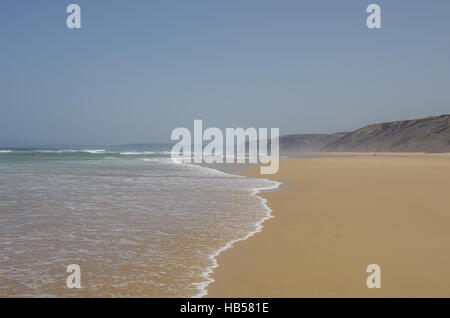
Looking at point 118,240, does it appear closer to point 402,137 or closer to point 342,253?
point 342,253

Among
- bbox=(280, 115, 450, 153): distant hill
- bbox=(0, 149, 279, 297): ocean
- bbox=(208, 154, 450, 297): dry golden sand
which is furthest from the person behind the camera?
bbox=(280, 115, 450, 153): distant hill

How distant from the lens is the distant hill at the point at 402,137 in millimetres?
75188

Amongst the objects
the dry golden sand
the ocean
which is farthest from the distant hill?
the ocean

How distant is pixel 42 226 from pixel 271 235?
439cm

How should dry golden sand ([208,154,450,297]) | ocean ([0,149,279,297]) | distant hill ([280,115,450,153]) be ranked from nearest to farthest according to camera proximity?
dry golden sand ([208,154,450,297]) → ocean ([0,149,279,297]) → distant hill ([280,115,450,153])

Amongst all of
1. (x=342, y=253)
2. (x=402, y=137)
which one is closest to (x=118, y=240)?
(x=342, y=253)

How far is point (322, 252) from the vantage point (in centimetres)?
514

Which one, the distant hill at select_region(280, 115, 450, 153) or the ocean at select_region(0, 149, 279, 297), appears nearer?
the ocean at select_region(0, 149, 279, 297)

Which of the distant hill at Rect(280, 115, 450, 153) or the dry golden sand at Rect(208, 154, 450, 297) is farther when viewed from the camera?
the distant hill at Rect(280, 115, 450, 153)

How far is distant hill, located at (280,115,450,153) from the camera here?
75.2m

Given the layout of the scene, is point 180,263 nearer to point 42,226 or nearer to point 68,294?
point 68,294

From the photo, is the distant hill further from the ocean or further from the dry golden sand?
the ocean

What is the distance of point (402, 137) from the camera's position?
90375mm

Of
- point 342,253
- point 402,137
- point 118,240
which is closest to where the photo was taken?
point 342,253
